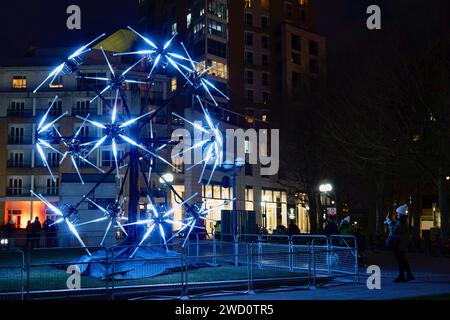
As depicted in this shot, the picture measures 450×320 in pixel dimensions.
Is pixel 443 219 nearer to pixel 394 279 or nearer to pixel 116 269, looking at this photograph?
pixel 394 279

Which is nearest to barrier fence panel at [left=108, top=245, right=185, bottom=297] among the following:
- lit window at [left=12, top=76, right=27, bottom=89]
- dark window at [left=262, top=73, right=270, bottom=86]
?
lit window at [left=12, top=76, right=27, bottom=89]

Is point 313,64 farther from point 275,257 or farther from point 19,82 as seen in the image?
point 275,257

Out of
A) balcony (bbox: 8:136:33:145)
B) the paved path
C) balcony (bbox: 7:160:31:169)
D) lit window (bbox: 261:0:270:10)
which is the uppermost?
lit window (bbox: 261:0:270:10)

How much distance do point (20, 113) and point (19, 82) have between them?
3.70 meters

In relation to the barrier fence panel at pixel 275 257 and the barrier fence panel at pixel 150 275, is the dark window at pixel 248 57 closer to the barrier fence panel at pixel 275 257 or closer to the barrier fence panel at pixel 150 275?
the barrier fence panel at pixel 275 257

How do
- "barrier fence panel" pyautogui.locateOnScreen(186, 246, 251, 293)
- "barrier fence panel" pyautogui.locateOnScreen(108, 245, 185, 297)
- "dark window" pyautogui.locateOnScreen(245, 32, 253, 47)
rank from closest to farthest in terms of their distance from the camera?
"barrier fence panel" pyautogui.locateOnScreen(108, 245, 185, 297) < "barrier fence panel" pyautogui.locateOnScreen(186, 246, 251, 293) < "dark window" pyautogui.locateOnScreen(245, 32, 253, 47)

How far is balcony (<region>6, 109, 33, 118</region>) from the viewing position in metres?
Result: 70.6

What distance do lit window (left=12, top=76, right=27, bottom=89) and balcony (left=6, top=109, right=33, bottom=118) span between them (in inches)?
109

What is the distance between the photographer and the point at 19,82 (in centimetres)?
7188

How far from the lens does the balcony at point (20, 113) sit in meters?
70.6

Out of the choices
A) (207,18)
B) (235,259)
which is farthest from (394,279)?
(207,18)

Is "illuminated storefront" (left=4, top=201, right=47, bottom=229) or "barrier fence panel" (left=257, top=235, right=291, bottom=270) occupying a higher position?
"illuminated storefront" (left=4, top=201, right=47, bottom=229)

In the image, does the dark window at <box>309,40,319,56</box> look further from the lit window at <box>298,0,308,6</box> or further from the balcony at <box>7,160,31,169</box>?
the balcony at <box>7,160,31,169</box>
